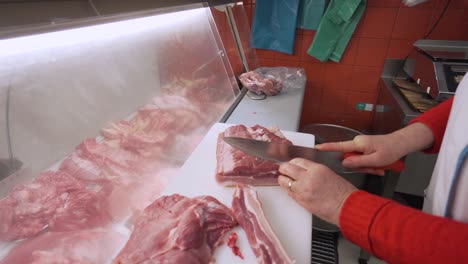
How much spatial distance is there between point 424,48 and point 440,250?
1.88 meters

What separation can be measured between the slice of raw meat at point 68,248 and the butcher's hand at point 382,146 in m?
0.74

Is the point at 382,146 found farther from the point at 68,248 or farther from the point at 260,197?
the point at 68,248

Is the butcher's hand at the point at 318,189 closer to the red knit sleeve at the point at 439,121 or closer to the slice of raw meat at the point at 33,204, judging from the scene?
the red knit sleeve at the point at 439,121

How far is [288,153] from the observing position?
37.0 inches

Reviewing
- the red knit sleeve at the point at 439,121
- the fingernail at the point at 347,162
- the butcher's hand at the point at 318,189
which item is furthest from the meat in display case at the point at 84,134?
the red knit sleeve at the point at 439,121

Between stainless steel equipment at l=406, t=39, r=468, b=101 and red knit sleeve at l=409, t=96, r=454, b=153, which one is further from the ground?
stainless steel equipment at l=406, t=39, r=468, b=101

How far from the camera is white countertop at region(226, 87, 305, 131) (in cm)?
144

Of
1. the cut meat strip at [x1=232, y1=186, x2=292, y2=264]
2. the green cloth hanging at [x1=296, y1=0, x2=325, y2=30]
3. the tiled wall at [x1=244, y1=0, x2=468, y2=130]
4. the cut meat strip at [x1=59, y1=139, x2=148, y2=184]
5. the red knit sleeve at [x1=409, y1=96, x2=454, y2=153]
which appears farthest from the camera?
the green cloth hanging at [x1=296, y1=0, x2=325, y2=30]

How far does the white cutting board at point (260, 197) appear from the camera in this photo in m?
0.70

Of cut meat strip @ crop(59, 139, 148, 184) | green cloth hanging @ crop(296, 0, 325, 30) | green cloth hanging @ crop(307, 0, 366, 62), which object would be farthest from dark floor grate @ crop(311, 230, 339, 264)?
green cloth hanging @ crop(296, 0, 325, 30)

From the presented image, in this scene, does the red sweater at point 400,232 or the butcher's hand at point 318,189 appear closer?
the red sweater at point 400,232

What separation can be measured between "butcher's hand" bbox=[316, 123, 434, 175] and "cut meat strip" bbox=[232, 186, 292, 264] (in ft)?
1.16

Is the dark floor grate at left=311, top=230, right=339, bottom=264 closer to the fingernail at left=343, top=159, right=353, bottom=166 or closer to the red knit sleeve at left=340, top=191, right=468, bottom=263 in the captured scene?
the fingernail at left=343, top=159, right=353, bottom=166

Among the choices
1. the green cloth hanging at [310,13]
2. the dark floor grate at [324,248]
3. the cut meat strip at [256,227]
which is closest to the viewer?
the cut meat strip at [256,227]
